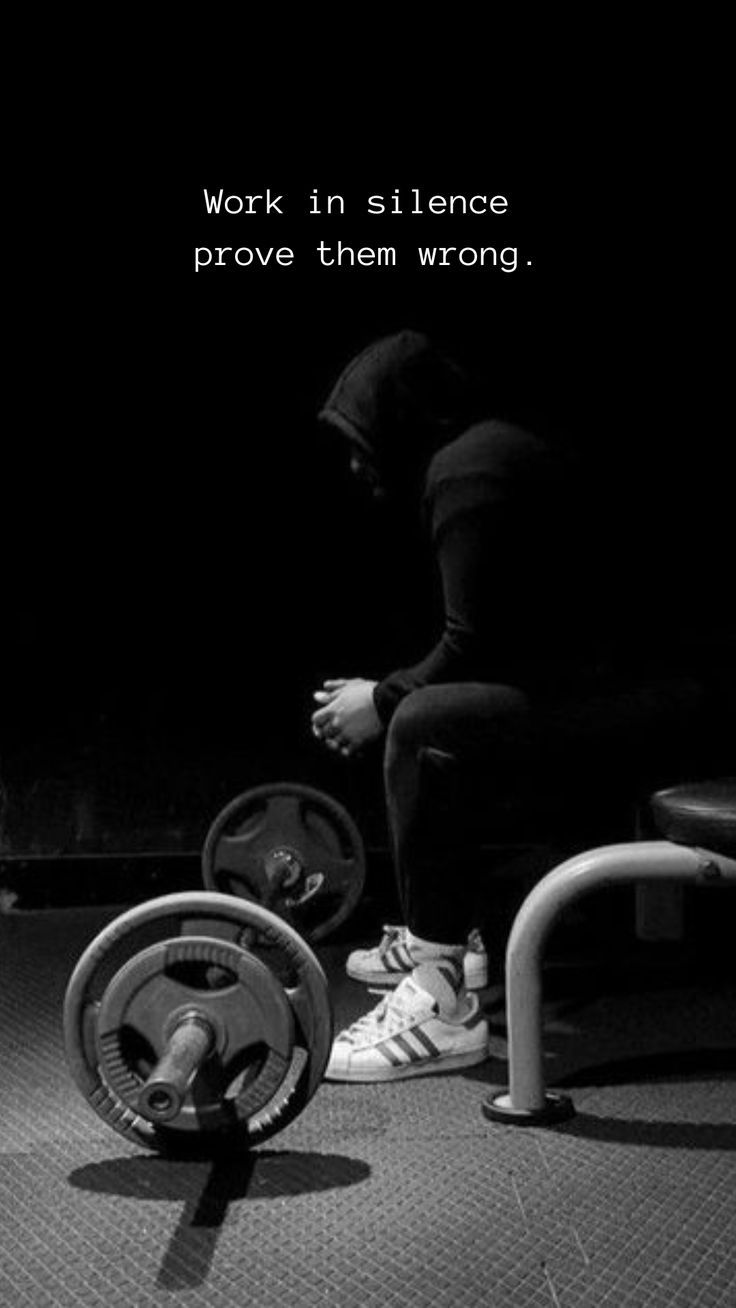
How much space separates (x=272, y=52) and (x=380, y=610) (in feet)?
3.65

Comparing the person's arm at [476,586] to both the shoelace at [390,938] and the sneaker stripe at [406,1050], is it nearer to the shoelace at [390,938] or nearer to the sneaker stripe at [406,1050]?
the sneaker stripe at [406,1050]

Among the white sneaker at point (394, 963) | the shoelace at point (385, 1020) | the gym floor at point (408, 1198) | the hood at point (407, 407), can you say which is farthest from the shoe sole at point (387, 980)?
the hood at point (407, 407)

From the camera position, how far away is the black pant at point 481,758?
189cm

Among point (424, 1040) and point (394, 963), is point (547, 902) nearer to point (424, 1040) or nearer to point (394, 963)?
point (424, 1040)

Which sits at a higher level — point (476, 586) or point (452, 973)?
point (476, 586)

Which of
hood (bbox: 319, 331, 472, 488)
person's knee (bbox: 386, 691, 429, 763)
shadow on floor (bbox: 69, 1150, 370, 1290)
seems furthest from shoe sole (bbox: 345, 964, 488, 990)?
hood (bbox: 319, 331, 472, 488)

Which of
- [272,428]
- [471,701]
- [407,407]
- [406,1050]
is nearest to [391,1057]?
[406,1050]

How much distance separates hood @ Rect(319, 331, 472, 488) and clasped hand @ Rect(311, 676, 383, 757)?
0.31m

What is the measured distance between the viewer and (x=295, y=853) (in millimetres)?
2662

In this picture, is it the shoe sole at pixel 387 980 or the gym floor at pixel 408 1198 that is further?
the shoe sole at pixel 387 980

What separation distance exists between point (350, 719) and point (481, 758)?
27 centimetres

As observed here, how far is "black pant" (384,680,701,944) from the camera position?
1890mm

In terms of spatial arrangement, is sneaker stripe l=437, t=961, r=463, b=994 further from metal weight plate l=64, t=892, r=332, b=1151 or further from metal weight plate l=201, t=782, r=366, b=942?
metal weight plate l=201, t=782, r=366, b=942

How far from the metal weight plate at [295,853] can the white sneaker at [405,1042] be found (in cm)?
65
